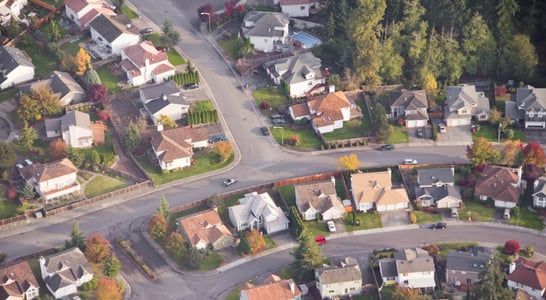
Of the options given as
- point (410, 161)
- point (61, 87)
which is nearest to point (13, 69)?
point (61, 87)

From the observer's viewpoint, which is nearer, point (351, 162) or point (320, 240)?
point (320, 240)

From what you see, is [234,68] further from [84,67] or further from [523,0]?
[523,0]

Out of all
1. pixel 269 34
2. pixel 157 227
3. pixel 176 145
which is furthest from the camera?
pixel 269 34

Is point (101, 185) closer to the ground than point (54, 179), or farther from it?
closer to the ground

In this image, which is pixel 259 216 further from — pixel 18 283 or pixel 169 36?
pixel 169 36

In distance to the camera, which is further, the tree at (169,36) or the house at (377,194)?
the tree at (169,36)

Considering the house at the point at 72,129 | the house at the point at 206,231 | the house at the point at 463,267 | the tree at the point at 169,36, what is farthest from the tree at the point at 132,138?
the house at the point at 463,267

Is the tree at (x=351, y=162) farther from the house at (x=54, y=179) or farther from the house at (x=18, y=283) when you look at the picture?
the house at (x=18, y=283)
